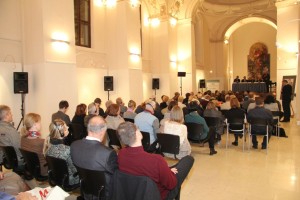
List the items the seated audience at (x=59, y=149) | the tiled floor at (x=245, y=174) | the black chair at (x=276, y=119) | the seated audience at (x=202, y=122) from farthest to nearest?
the black chair at (x=276, y=119)
the seated audience at (x=202, y=122)
the tiled floor at (x=245, y=174)
the seated audience at (x=59, y=149)

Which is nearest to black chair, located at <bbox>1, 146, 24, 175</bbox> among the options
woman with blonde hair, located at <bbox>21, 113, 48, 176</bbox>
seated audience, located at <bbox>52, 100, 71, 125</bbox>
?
woman with blonde hair, located at <bbox>21, 113, 48, 176</bbox>

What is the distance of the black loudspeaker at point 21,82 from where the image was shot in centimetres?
677

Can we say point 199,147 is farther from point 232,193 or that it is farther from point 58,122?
point 58,122

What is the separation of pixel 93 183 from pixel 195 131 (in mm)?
3146

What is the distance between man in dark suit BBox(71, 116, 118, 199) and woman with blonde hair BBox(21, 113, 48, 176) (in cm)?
92

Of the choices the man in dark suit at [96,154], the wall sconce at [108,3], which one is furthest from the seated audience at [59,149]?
the wall sconce at [108,3]

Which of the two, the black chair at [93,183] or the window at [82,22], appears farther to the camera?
the window at [82,22]

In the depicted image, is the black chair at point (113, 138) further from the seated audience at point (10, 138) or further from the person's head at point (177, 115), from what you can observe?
the seated audience at point (10, 138)

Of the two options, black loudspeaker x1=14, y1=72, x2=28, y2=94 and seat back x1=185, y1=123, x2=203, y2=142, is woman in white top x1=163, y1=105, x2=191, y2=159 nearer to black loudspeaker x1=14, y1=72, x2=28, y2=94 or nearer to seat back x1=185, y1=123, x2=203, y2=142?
seat back x1=185, y1=123, x2=203, y2=142

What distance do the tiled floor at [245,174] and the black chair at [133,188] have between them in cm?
170

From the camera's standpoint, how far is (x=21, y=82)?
6.87 m

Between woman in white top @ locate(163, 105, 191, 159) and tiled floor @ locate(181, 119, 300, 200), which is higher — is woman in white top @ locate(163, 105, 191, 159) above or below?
above

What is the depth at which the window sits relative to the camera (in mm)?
9117

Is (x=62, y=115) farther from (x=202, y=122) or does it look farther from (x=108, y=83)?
(x=108, y=83)
